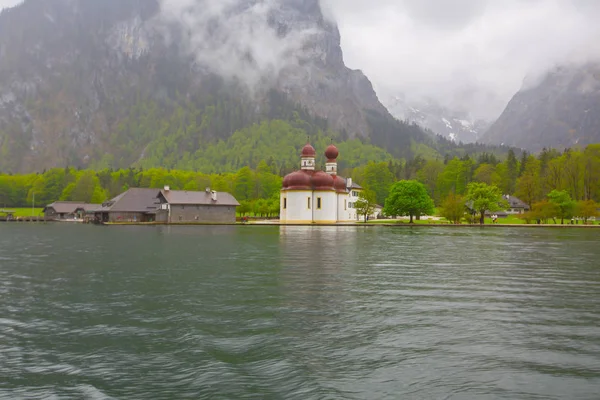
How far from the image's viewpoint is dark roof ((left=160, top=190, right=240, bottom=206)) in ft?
402

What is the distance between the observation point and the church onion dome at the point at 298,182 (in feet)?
407

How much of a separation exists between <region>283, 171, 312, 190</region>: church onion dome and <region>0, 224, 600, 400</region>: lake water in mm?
94574

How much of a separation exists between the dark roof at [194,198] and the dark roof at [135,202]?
18.3 ft

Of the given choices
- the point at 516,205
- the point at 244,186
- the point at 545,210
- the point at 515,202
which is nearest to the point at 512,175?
the point at 515,202

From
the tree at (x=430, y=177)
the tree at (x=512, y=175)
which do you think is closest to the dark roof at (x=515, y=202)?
the tree at (x=512, y=175)

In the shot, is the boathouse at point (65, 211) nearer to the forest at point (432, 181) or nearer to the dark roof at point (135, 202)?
the forest at point (432, 181)

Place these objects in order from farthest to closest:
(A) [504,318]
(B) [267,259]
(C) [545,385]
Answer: (B) [267,259]
(A) [504,318]
(C) [545,385]

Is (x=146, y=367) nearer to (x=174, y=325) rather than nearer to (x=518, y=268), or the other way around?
(x=174, y=325)

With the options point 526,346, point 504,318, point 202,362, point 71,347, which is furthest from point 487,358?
point 71,347

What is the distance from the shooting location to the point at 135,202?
127 meters

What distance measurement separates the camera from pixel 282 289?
75.4 ft

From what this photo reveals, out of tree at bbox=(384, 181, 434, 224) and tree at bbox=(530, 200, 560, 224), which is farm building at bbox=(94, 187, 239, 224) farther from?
tree at bbox=(530, 200, 560, 224)

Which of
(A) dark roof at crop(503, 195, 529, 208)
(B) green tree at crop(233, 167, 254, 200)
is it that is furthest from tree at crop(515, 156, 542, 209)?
(B) green tree at crop(233, 167, 254, 200)

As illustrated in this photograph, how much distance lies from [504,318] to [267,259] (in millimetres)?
20410
